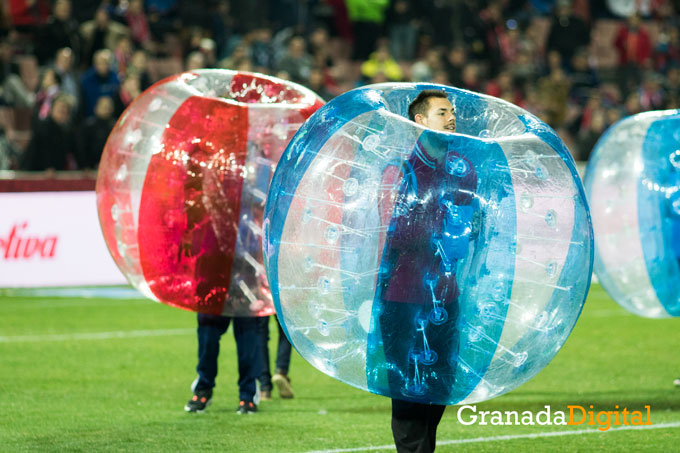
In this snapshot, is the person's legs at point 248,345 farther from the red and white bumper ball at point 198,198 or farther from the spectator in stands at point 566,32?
the spectator in stands at point 566,32

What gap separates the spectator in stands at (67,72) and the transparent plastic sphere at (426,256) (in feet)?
36.8

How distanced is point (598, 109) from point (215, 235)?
48.4 feet

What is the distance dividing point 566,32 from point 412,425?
59.2 feet

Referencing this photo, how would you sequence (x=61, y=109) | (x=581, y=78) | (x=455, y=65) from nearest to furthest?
(x=61, y=109), (x=455, y=65), (x=581, y=78)

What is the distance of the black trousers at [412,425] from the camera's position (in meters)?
4.97

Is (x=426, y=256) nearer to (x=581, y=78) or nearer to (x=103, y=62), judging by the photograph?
(x=103, y=62)

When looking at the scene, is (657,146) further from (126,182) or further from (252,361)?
(126,182)

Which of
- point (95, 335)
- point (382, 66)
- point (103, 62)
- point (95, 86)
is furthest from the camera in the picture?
point (382, 66)

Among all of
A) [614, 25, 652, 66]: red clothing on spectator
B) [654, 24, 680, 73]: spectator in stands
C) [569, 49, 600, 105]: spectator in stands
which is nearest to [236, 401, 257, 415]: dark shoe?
[569, 49, 600, 105]: spectator in stands

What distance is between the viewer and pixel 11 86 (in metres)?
16.0

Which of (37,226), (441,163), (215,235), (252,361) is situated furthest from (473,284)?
(37,226)

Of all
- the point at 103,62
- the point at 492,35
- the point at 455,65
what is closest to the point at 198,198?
the point at 103,62

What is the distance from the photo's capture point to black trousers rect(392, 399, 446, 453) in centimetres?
497

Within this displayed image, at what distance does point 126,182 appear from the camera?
6230mm
